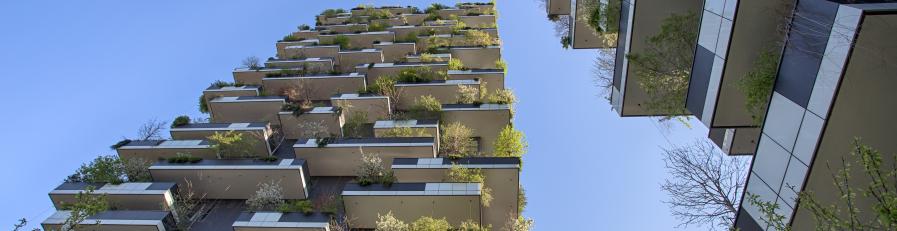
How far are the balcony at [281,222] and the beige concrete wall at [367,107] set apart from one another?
397 inches

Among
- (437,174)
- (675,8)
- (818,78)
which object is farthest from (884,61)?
(437,174)

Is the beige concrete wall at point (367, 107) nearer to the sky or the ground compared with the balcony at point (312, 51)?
nearer to the ground

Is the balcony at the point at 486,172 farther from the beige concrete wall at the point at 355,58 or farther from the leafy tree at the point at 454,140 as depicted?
the beige concrete wall at the point at 355,58

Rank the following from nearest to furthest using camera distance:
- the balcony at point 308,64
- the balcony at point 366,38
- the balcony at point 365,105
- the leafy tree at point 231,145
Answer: the leafy tree at point 231,145 → the balcony at point 365,105 → the balcony at point 308,64 → the balcony at point 366,38

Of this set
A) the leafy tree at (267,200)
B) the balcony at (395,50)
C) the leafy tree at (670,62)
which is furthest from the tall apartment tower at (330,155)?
the leafy tree at (670,62)

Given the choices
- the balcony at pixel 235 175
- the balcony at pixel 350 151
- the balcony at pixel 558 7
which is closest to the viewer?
the balcony at pixel 235 175

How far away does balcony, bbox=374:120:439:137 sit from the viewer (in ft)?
76.4

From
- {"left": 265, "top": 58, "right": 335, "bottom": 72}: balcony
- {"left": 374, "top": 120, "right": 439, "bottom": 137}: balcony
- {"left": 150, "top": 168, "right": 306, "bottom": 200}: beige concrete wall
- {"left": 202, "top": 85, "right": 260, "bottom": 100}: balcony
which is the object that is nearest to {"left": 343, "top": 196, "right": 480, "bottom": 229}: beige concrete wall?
{"left": 150, "top": 168, "right": 306, "bottom": 200}: beige concrete wall

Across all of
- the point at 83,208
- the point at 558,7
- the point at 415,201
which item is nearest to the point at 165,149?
the point at 83,208

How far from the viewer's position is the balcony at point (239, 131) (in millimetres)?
24047

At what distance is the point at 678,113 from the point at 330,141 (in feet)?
54.4

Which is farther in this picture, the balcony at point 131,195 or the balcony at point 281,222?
the balcony at point 131,195

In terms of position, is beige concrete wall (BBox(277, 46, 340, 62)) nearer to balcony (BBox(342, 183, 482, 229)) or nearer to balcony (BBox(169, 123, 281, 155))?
balcony (BBox(169, 123, 281, 155))

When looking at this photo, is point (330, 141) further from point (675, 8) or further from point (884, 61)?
point (884, 61)
